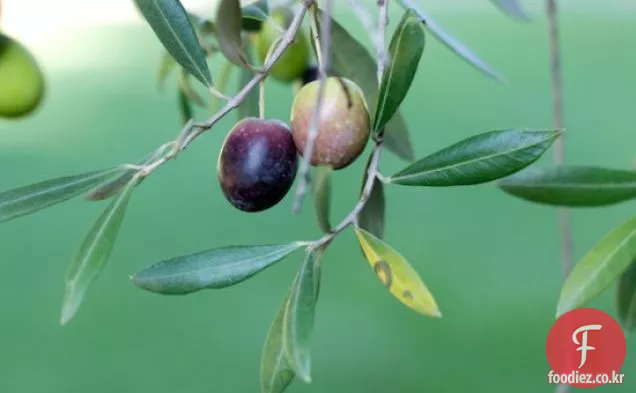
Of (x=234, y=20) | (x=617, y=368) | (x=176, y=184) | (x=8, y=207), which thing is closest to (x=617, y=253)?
(x=617, y=368)

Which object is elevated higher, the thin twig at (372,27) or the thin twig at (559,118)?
the thin twig at (372,27)

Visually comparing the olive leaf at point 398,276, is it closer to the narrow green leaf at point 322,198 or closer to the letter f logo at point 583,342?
the narrow green leaf at point 322,198

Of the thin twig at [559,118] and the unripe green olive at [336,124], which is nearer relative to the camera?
the unripe green olive at [336,124]

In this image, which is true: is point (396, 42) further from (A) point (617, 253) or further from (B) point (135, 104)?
(B) point (135, 104)

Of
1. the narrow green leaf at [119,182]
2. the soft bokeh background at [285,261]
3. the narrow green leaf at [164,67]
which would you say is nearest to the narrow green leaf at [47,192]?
the narrow green leaf at [119,182]

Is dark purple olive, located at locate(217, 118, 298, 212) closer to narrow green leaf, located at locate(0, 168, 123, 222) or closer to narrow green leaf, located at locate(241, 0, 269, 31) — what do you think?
narrow green leaf, located at locate(0, 168, 123, 222)

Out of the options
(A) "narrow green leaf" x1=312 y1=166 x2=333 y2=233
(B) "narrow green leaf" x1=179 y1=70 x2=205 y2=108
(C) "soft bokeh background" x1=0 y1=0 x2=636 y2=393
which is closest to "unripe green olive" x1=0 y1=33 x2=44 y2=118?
(B) "narrow green leaf" x1=179 y1=70 x2=205 y2=108
